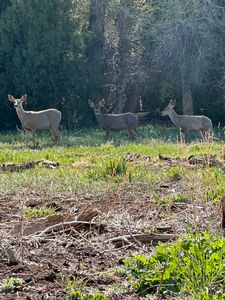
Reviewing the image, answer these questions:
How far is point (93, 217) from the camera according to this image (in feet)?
27.1

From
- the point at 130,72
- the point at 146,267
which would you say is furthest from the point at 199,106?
the point at 146,267

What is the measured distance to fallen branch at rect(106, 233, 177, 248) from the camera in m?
7.35

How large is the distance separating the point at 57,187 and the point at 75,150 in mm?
8228

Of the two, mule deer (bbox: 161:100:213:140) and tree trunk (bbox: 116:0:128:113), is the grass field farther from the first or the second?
tree trunk (bbox: 116:0:128:113)

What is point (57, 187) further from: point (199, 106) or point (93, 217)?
point (199, 106)

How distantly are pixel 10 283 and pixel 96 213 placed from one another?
7.88 feet

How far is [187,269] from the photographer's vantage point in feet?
18.5

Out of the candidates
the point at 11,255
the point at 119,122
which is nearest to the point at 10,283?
the point at 11,255

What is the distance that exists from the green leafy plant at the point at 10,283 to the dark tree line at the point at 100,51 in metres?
25.4

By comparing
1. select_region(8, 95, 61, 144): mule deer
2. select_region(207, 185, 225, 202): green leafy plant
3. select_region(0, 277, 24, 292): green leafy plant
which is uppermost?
select_region(0, 277, 24, 292): green leafy plant

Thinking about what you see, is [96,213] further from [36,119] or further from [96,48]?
[96,48]

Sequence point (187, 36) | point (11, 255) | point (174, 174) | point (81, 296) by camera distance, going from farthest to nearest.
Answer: point (187, 36), point (174, 174), point (11, 255), point (81, 296)

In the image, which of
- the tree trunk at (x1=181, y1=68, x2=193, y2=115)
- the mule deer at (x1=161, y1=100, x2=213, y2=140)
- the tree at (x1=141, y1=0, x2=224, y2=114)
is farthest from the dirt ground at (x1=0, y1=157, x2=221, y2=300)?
the tree trunk at (x1=181, y1=68, x2=193, y2=115)

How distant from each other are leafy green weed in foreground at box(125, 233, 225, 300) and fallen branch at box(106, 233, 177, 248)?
3.47 feet
